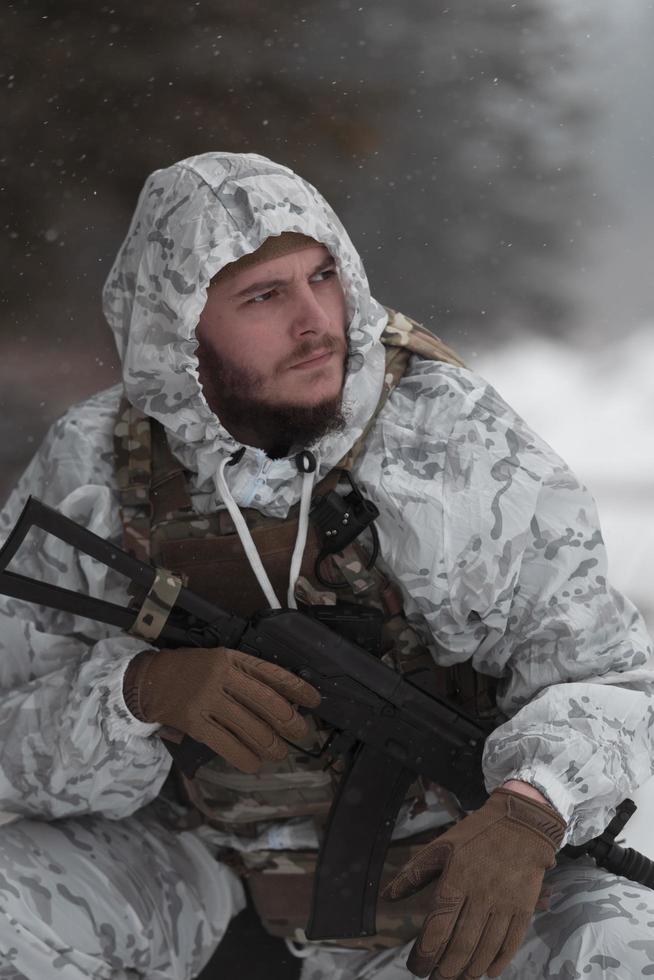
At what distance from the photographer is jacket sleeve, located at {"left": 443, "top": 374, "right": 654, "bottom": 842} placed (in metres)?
1.14

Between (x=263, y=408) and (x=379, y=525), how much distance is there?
186mm

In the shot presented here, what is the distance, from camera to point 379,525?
128 cm

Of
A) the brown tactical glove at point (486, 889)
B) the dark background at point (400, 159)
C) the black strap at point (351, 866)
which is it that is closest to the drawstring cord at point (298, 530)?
the black strap at point (351, 866)

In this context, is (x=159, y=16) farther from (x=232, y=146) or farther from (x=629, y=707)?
(x=629, y=707)

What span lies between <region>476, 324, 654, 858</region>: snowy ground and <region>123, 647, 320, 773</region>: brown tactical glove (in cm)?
102

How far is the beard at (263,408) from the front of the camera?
1257 millimetres

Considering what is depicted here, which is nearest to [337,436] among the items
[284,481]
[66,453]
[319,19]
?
[284,481]

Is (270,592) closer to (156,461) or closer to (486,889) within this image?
(156,461)

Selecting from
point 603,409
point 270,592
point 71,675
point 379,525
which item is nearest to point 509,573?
point 379,525

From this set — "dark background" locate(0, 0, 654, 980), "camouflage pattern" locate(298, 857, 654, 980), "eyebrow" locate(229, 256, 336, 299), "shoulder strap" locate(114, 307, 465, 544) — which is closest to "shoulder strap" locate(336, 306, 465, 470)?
"shoulder strap" locate(114, 307, 465, 544)

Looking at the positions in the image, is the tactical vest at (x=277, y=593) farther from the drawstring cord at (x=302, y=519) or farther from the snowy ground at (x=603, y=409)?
the snowy ground at (x=603, y=409)

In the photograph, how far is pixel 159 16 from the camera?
6.32ft

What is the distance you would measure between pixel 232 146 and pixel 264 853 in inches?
47.1

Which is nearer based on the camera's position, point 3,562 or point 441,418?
Result: point 3,562
